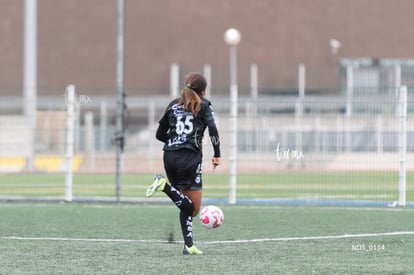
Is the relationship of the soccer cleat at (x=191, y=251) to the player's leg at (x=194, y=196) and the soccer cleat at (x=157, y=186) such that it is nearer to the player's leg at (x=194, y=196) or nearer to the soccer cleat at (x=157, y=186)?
the player's leg at (x=194, y=196)

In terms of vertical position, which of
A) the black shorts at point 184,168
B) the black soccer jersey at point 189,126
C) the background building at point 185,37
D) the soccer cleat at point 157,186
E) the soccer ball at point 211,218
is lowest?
the soccer ball at point 211,218

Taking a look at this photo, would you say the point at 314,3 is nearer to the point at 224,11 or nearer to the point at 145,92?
the point at 224,11

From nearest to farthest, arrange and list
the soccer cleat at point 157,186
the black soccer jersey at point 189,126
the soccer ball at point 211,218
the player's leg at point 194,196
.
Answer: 1. the soccer cleat at point 157,186
2. the black soccer jersey at point 189,126
3. the player's leg at point 194,196
4. the soccer ball at point 211,218

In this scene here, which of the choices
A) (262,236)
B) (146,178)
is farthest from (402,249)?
(146,178)

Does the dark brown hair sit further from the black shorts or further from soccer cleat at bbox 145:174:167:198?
soccer cleat at bbox 145:174:167:198

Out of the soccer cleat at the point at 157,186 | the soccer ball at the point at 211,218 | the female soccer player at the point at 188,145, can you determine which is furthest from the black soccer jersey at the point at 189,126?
the soccer ball at the point at 211,218

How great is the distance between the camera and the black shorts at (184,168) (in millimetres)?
10586

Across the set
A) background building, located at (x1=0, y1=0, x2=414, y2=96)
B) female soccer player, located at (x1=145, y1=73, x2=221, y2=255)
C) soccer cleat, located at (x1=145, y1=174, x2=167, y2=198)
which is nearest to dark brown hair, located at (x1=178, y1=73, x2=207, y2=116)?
female soccer player, located at (x1=145, y1=73, x2=221, y2=255)

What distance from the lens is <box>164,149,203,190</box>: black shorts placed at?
1059cm

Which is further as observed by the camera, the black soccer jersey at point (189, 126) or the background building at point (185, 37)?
the background building at point (185, 37)

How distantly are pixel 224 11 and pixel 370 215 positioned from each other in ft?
131

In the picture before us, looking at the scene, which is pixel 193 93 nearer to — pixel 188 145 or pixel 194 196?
pixel 188 145

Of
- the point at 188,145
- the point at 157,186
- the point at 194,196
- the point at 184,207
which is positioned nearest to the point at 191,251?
the point at 184,207

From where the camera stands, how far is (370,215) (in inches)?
635
